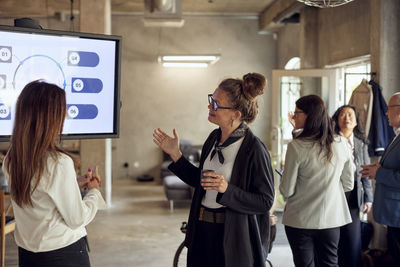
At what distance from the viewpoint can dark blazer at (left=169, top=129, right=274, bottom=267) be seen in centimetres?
223

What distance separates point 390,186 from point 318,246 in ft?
2.31

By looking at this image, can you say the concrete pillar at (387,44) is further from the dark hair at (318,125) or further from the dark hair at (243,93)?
the dark hair at (243,93)

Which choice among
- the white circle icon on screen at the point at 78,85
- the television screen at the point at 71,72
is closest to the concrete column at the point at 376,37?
the television screen at the point at 71,72

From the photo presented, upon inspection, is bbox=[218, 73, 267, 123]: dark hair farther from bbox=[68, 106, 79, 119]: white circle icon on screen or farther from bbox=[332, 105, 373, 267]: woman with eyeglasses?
bbox=[332, 105, 373, 267]: woman with eyeglasses

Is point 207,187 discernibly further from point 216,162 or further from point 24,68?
point 24,68

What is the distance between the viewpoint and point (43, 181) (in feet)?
6.15

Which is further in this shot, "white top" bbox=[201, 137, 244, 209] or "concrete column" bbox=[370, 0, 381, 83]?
"concrete column" bbox=[370, 0, 381, 83]

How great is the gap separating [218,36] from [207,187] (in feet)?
30.0

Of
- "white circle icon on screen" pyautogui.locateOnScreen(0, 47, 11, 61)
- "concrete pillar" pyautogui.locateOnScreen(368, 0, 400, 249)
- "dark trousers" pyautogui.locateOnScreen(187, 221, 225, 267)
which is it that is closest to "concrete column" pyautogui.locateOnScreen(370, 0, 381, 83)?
"concrete pillar" pyautogui.locateOnScreen(368, 0, 400, 249)

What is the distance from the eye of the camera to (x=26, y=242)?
1976 millimetres

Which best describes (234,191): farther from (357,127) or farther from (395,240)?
(357,127)

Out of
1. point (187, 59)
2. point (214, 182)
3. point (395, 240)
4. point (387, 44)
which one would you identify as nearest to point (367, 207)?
point (395, 240)

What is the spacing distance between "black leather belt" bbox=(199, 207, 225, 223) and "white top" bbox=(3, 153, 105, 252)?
1.97 ft

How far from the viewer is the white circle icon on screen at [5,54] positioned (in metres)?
2.36
